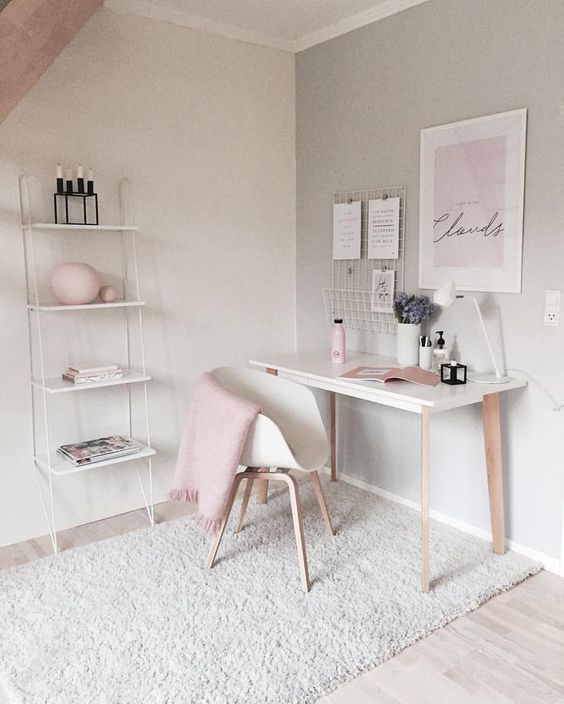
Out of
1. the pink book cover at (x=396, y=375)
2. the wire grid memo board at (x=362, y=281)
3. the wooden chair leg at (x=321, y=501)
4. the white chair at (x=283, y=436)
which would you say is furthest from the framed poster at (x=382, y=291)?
the wooden chair leg at (x=321, y=501)

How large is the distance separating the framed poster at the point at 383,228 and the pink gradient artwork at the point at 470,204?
0.78ft

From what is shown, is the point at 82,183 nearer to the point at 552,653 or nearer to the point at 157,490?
the point at 157,490

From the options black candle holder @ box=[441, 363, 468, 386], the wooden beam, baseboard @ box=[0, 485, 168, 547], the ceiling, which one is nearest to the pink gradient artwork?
black candle holder @ box=[441, 363, 468, 386]

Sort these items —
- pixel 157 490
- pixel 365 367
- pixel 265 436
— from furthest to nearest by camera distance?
pixel 157 490, pixel 365 367, pixel 265 436

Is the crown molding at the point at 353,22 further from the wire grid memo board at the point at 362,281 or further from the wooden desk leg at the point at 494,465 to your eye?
the wooden desk leg at the point at 494,465

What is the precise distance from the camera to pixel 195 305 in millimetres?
3402

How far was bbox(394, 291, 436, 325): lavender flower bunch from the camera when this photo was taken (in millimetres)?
2908

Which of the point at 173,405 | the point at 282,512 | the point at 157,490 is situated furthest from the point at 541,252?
the point at 157,490

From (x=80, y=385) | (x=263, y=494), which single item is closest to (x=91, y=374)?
(x=80, y=385)

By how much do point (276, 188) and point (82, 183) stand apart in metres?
1.19

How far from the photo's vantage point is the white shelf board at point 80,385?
9.12ft

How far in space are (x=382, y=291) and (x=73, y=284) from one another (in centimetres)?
145

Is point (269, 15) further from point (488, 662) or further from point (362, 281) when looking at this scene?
point (488, 662)

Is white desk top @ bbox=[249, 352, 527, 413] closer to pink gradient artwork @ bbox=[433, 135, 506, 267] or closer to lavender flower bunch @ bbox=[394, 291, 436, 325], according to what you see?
lavender flower bunch @ bbox=[394, 291, 436, 325]
